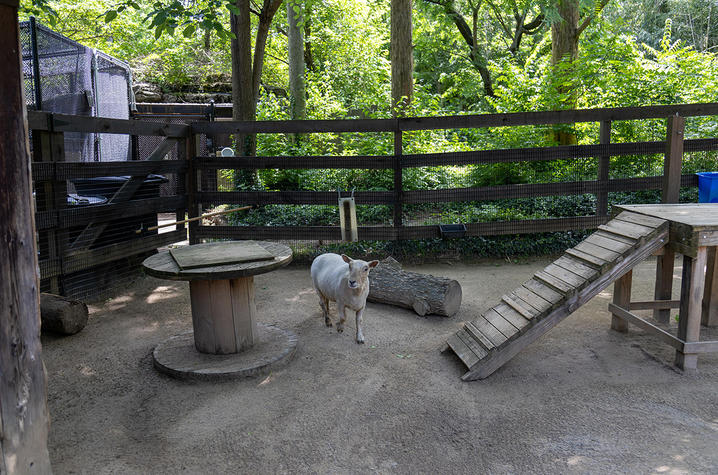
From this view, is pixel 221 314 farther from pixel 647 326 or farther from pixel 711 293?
pixel 711 293

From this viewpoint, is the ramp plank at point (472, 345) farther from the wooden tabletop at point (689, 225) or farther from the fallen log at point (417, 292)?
the wooden tabletop at point (689, 225)

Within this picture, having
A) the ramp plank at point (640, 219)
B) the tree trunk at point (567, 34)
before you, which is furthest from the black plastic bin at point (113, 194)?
the tree trunk at point (567, 34)

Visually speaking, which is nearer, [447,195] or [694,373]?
[694,373]

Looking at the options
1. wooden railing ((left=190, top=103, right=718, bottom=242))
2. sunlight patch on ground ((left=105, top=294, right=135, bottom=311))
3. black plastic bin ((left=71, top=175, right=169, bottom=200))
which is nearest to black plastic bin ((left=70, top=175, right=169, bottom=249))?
black plastic bin ((left=71, top=175, right=169, bottom=200))

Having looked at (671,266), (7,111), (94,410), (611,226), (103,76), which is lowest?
(94,410)

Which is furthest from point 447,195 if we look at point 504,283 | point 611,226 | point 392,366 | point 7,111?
point 7,111

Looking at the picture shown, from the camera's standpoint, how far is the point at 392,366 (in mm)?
4484

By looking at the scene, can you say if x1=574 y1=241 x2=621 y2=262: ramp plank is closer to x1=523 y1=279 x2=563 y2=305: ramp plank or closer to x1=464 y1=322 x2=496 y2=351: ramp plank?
x1=523 y1=279 x2=563 y2=305: ramp plank

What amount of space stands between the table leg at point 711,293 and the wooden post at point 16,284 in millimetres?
5284

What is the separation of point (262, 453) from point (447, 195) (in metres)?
5.13

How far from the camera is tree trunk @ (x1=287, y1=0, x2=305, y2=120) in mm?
13320

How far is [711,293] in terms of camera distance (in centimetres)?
513

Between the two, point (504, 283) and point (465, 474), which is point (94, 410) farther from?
point (504, 283)

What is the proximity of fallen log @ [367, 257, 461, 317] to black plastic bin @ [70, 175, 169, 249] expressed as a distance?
284cm
